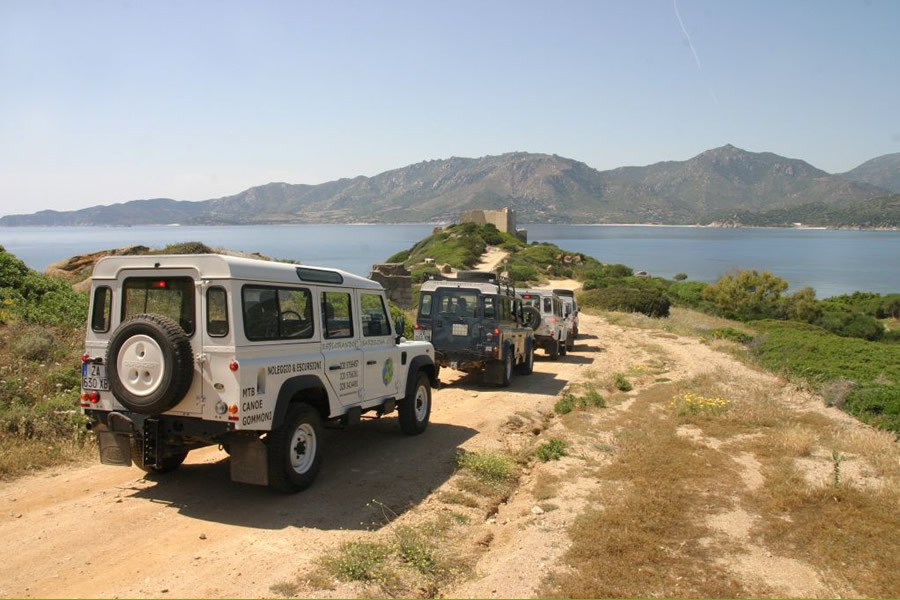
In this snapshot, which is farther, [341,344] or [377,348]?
[377,348]

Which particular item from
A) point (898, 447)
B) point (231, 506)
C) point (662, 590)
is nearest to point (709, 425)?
point (898, 447)

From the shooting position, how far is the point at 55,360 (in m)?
11.6

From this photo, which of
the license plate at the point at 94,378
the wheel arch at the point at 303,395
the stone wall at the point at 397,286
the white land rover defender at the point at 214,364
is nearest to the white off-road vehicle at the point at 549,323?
the stone wall at the point at 397,286

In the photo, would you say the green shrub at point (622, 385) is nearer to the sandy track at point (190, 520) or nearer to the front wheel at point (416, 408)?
the front wheel at point (416, 408)

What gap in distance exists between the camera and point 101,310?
7285 mm

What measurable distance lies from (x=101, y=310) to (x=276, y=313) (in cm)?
191

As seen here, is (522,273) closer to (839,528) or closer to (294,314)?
(294,314)

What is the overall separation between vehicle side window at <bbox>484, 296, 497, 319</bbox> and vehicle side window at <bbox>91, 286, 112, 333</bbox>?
29.8 ft

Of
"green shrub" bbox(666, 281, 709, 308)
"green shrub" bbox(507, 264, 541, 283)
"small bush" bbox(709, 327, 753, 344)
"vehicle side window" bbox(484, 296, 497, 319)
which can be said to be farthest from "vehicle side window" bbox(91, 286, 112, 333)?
"green shrub" bbox(666, 281, 709, 308)

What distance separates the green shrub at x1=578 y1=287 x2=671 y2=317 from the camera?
4194cm

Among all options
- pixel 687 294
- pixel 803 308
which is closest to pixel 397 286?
pixel 803 308

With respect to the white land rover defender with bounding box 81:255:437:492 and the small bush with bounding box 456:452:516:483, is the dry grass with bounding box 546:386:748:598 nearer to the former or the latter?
the small bush with bounding box 456:452:516:483

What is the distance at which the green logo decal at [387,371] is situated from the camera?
30.8ft

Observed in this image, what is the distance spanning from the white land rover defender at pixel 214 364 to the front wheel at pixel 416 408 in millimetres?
2181
